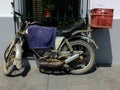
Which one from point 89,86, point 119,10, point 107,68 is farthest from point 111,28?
point 89,86

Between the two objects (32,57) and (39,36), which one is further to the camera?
(32,57)

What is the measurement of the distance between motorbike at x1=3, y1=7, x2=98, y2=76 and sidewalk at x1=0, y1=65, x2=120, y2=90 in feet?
0.59

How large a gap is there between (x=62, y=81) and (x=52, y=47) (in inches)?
27.6

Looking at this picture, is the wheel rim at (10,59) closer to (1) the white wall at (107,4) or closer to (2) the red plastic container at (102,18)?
(2) the red plastic container at (102,18)

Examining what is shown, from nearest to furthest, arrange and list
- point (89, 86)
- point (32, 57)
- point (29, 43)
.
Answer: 1. point (89, 86)
2. point (29, 43)
3. point (32, 57)

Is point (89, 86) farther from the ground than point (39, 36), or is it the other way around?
point (39, 36)

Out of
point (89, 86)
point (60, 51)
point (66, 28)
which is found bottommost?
point (89, 86)

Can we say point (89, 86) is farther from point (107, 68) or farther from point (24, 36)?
point (24, 36)

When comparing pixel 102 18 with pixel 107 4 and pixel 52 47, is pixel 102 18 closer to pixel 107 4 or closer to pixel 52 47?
pixel 107 4

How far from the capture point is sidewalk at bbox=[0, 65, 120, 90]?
605 cm

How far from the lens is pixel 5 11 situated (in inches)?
267

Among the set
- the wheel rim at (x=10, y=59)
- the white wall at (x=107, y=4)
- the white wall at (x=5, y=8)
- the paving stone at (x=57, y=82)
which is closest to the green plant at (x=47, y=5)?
the white wall at (x=5, y=8)

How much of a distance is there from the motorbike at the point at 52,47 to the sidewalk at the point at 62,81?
0.59 feet

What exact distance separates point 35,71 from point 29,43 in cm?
65
